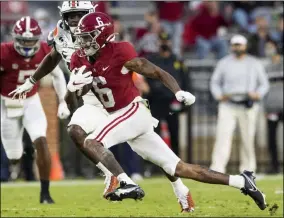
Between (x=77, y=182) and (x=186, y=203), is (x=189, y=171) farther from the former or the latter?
(x=77, y=182)

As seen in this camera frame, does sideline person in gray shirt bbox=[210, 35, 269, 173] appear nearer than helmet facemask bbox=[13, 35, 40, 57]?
No

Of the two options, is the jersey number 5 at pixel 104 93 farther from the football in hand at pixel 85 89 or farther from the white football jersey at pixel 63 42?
the white football jersey at pixel 63 42

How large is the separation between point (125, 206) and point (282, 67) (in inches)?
210

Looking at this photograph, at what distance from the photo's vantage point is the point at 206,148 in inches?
614

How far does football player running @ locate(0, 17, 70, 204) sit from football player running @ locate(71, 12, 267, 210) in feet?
6.82

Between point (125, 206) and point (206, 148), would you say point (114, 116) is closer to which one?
point (125, 206)

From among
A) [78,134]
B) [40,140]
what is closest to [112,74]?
[78,134]

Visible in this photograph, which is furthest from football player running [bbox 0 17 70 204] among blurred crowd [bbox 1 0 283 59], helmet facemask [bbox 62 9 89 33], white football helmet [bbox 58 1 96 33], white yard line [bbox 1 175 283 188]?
blurred crowd [bbox 1 0 283 59]

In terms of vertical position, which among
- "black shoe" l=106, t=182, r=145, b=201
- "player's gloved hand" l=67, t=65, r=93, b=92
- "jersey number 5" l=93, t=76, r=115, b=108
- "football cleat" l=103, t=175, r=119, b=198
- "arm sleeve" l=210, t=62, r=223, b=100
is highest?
"player's gloved hand" l=67, t=65, r=93, b=92

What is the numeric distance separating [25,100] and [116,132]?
Result: 2595mm

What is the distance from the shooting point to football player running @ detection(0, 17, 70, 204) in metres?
10.2

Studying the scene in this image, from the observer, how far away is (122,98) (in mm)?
8234

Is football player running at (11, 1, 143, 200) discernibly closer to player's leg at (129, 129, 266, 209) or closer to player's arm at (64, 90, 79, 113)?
player's arm at (64, 90, 79, 113)

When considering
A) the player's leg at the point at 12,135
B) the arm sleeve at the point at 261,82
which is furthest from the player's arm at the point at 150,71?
the arm sleeve at the point at 261,82
